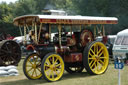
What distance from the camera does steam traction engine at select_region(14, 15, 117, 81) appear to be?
388 inches

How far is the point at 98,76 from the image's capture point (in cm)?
1066

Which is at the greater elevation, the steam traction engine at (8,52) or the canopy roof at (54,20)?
the canopy roof at (54,20)

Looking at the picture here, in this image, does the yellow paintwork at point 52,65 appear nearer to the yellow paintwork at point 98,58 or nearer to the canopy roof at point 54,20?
the canopy roof at point 54,20

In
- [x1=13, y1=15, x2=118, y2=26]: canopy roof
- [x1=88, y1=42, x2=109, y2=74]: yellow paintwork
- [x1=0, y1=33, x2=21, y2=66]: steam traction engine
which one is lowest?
[x1=0, y1=33, x2=21, y2=66]: steam traction engine

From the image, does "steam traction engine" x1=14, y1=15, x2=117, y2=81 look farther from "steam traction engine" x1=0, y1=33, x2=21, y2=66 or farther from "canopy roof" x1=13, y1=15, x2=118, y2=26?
"steam traction engine" x1=0, y1=33, x2=21, y2=66

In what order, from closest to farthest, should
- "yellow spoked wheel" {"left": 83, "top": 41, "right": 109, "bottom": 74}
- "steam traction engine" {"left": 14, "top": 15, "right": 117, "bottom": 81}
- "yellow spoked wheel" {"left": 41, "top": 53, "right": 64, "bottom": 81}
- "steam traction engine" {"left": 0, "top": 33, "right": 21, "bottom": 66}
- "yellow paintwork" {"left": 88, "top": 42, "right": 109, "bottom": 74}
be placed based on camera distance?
1. "yellow spoked wheel" {"left": 41, "top": 53, "right": 64, "bottom": 81}
2. "steam traction engine" {"left": 14, "top": 15, "right": 117, "bottom": 81}
3. "yellow spoked wheel" {"left": 83, "top": 41, "right": 109, "bottom": 74}
4. "yellow paintwork" {"left": 88, "top": 42, "right": 109, "bottom": 74}
5. "steam traction engine" {"left": 0, "top": 33, "right": 21, "bottom": 66}

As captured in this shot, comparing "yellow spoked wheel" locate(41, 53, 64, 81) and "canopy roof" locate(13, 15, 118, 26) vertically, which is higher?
"canopy roof" locate(13, 15, 118, 26)

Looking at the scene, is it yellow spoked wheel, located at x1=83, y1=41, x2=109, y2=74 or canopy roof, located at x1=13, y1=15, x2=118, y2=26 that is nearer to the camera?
canopy roof, located at x1=13, y1=15, x2=118, y2=26

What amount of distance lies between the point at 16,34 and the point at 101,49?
3620 centimetres

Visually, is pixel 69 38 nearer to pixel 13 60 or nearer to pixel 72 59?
pixel 72 59

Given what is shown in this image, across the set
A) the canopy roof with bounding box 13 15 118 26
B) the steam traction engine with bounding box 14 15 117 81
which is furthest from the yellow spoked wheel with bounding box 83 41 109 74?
the canopy roof with bounding box 13 15 118 26

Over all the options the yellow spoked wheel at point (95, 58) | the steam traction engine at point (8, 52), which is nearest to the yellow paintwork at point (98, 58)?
the yellow spoked wheel at point (95, 58)

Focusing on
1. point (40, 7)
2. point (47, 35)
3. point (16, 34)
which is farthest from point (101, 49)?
point (40, 7)

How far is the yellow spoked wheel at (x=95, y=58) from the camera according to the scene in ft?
35.4
